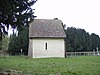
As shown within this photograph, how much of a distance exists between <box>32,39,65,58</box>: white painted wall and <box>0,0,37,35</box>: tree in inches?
1228

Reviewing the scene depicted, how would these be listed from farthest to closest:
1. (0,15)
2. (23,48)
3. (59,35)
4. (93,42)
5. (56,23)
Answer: (93,42) < (23,48) < (56,23) < (59,35) < (0,15)

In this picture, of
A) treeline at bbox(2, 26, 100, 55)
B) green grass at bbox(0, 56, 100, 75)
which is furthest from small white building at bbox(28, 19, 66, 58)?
treeline at bbox(2, 26, 100, 55)

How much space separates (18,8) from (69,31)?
3165 inches

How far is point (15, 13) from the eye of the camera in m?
14.2

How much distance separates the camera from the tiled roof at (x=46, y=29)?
153 feet

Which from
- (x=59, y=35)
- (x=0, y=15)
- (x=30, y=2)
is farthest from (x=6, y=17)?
(x=59, y=35)

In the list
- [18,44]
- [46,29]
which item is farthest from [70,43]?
[46,29]

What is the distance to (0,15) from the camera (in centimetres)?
1371

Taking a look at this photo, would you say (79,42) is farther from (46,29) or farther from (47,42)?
(47,42)

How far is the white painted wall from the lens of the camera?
1828 inches

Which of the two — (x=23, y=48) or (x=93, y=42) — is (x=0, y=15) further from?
(x=93, y=42)

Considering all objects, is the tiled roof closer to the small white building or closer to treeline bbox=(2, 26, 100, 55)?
the small white building

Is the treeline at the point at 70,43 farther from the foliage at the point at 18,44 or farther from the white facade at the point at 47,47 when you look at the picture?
the white facade at the point at 47,47

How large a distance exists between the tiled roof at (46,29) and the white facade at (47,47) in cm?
85
